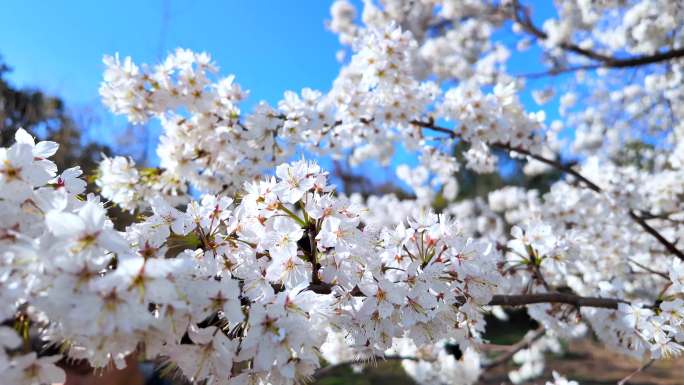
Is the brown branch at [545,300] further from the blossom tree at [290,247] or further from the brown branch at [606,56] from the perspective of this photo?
the brown branch at [606,56]

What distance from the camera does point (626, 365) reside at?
10375 millimetres

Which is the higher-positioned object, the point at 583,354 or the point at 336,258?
the point at 583,354

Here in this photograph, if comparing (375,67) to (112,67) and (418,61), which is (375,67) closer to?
(112,67)

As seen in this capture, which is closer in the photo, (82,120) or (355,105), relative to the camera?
(355,105)

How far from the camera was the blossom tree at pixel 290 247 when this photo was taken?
0.72m

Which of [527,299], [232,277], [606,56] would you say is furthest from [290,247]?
[606,56]

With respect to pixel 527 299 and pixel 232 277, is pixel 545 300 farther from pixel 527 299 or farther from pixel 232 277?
pixel 232 277

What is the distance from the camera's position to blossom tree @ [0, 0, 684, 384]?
2.37 feet

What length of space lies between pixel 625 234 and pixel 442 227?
3.61 m

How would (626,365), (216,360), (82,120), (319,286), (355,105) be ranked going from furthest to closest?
(626,365) → (82,120) → (355,105) → (319,286) → (216,360)

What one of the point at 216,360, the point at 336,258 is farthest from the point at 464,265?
the point at 216,360

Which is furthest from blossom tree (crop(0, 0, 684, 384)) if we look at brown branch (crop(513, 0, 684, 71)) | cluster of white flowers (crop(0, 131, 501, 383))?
brown branch (crop(513, 0, 684, 71))

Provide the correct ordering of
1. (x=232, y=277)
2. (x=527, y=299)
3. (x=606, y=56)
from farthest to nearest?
(x=606, y=56) → (x=527, y=299) → (x=232, y=277)

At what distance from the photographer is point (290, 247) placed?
1048 millimetres
